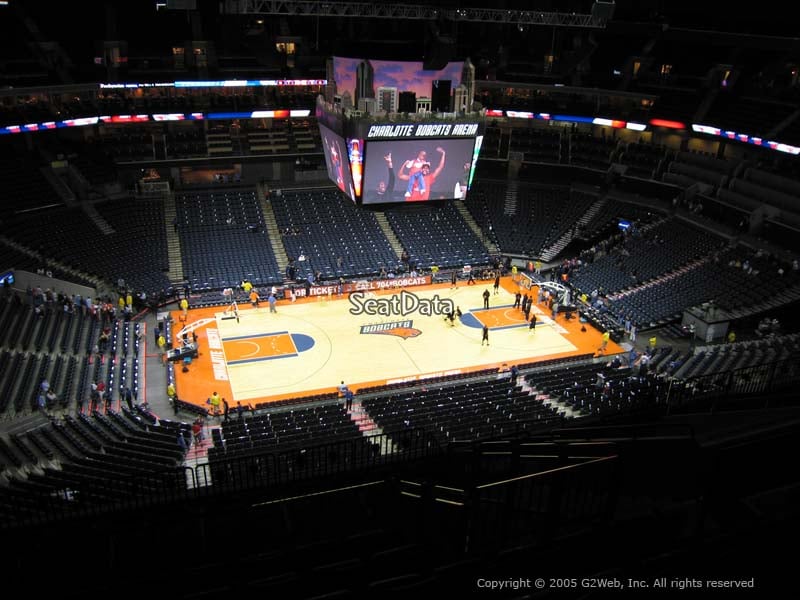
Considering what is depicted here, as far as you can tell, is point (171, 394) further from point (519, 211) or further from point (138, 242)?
point (519, 211)

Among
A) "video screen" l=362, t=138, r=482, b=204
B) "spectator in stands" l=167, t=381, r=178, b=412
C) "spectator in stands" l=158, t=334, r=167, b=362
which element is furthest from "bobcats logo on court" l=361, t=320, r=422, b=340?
"spectator in stands" l=167, t=381, r=178, b=412

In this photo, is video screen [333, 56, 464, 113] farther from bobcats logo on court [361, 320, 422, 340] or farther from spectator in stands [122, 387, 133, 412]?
spectator in stands [122, 387, 133, 412]

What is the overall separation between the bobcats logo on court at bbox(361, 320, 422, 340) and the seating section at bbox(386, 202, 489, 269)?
24.7 ft

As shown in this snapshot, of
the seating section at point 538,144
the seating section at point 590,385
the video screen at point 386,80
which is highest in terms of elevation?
the video screen at point 386,80

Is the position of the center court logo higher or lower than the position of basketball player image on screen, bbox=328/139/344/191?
lower

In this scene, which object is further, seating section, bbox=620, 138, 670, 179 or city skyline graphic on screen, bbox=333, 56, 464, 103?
seating section, bbox=620, 138, 670, 179

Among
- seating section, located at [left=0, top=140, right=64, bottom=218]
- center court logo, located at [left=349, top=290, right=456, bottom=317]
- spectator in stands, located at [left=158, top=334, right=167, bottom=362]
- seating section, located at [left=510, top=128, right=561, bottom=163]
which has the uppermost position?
seating section, located at [left=510, top=128, right=561, bottom=163]

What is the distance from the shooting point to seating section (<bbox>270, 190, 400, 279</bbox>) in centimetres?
3972

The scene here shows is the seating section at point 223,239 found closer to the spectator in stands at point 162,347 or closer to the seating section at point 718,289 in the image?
the spectator in stands at point 162,347

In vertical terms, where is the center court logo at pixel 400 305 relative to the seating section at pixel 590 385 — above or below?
below

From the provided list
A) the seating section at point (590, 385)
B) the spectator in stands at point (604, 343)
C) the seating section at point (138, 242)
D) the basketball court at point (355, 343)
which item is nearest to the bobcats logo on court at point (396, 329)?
the basketball court at point (355, 343)

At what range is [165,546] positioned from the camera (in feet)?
34.4

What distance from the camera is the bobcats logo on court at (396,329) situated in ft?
108

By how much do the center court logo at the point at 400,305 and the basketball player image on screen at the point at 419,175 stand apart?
736 cm
